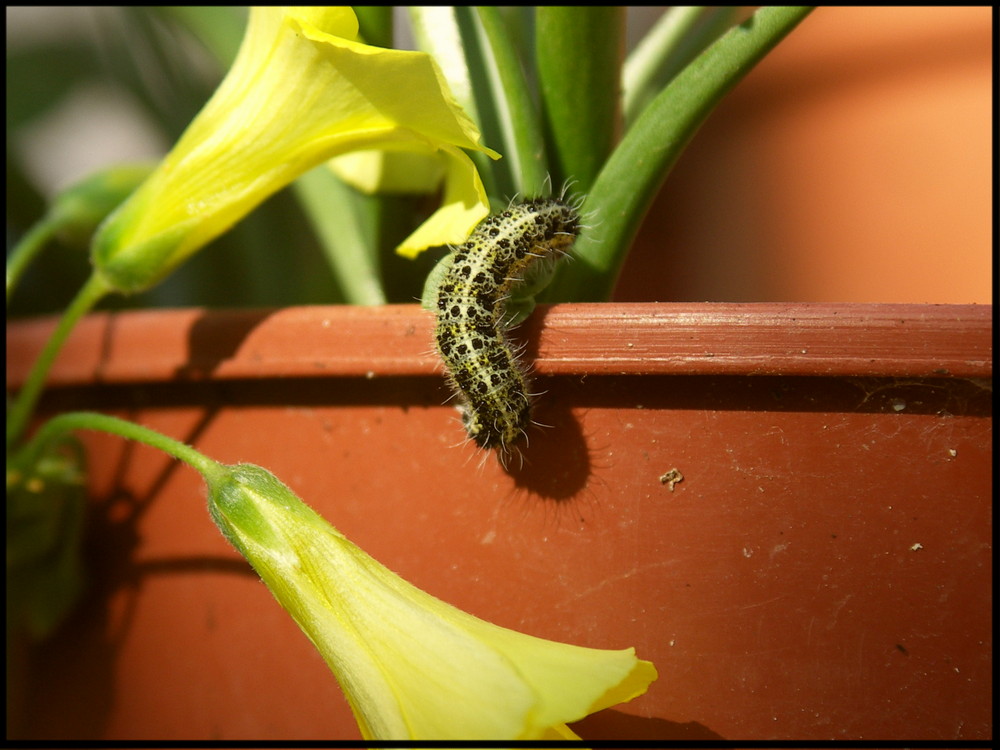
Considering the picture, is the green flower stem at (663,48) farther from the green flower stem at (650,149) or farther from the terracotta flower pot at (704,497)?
the terracotta flower pot at (704,497)

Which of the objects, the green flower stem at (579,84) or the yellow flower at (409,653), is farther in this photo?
the green flower stem at (579,84)

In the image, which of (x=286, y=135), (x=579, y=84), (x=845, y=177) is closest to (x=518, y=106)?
(x=579, y=84)

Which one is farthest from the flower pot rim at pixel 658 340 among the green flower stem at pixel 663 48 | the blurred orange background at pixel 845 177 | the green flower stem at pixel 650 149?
the blurred orange background at pixel 845 177

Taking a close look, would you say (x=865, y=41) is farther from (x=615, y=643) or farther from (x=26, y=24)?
(x=26, y=24)

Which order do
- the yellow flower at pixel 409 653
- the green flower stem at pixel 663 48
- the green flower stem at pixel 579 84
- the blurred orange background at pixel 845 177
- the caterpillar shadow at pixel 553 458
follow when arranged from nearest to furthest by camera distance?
the yellow flower at pixel 409 653 < the caterpillar shadow at pixel 553 458 < the green flower stem at pixel 579 84 < the green flower stem at pixel 663 48 < the blurred orange background at pixel 845 177

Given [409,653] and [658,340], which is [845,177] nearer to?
[658,340]

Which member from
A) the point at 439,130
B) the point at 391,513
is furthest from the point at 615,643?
the point at 439,130

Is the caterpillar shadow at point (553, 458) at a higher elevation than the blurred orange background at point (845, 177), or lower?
higher

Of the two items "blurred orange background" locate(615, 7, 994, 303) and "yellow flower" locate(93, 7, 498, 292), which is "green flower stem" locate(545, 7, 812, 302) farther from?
"blurred orange background" locate(615, 7, 994, 303)
